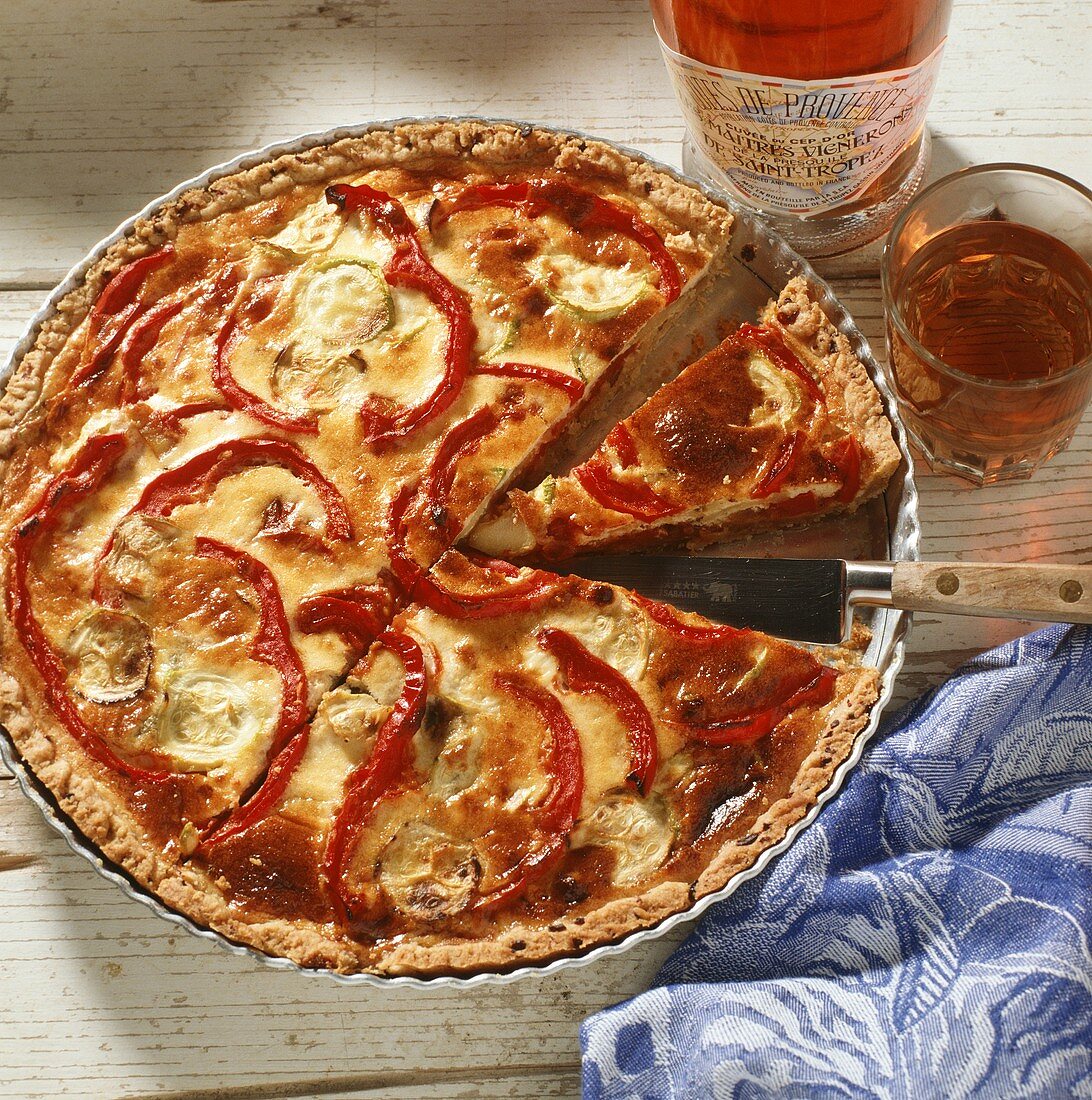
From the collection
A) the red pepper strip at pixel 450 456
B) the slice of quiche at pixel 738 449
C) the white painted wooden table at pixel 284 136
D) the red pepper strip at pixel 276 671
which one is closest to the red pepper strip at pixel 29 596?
the red pepper strip at pixel 276 671

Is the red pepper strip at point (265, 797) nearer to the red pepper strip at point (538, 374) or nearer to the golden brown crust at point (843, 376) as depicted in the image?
the red pepper strip at point (538, 374)

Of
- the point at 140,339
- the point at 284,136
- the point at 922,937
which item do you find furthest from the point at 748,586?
the point at 284,136

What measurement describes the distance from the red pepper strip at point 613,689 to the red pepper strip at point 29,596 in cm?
109

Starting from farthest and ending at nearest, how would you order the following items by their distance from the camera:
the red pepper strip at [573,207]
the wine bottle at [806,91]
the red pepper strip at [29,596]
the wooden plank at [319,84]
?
the wooden plank at [319,84], the red pepper strip at [573,207], the red pepper strip at [29,596], the wine bottle at [806,91]

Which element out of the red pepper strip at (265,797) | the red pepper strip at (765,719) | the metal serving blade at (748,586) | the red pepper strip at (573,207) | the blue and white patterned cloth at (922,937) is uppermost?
the red pepper strip at (573,207)

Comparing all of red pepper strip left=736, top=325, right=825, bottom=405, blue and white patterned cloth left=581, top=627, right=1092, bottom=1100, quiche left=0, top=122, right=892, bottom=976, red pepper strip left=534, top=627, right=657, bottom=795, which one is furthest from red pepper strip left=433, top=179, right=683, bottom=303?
blue and white patterned cloth left=581, top=627, right=1092, bottom=1100

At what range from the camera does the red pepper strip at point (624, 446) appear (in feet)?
11.8

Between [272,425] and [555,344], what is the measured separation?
868mm

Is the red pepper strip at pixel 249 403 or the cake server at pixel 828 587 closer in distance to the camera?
the cake server at pixel 828 587

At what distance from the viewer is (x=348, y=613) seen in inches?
135

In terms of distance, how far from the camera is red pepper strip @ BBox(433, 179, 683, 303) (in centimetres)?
374

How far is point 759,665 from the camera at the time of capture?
3.36 m

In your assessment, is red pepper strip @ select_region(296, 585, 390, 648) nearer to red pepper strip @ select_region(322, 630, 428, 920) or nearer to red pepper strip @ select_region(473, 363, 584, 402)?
red pepper strip @ select_region(322, 630, 428, 920)

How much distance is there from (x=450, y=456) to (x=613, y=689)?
842 millimetres
